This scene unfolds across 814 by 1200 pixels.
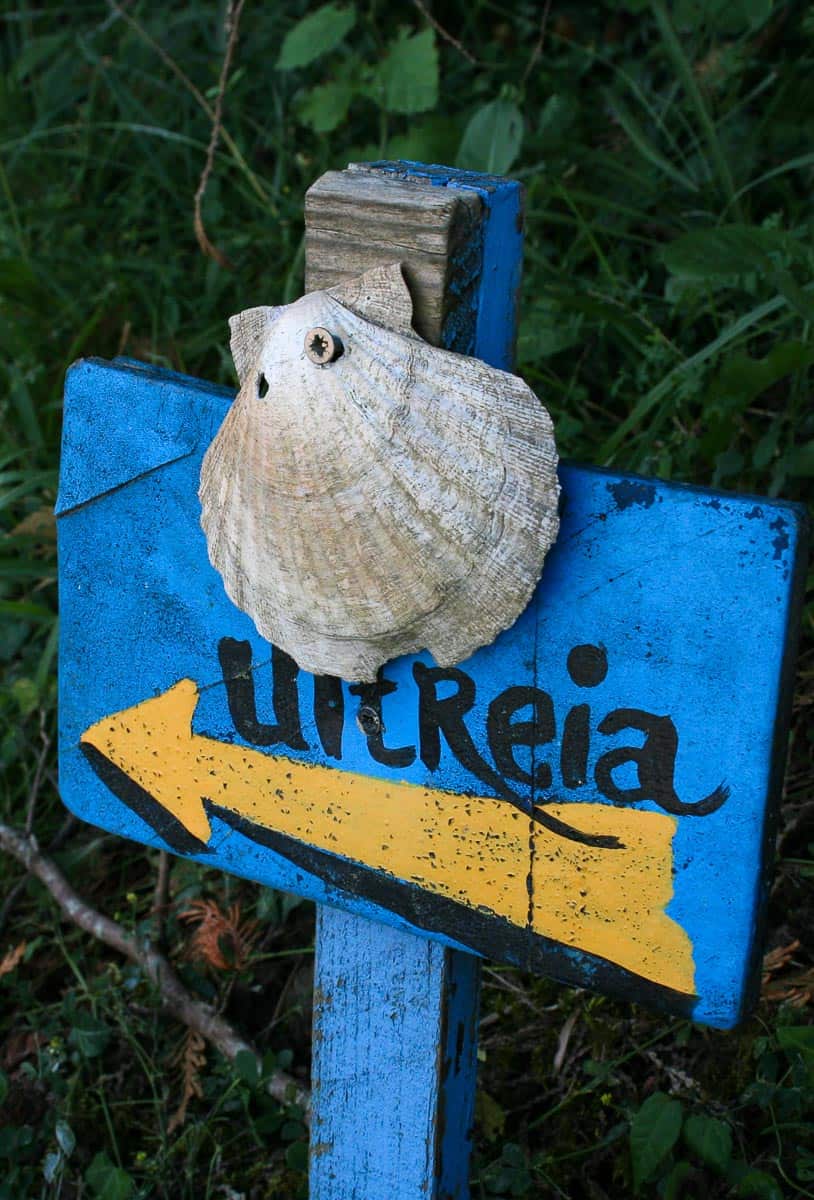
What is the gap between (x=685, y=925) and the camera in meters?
0.99

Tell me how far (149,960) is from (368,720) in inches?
33.2

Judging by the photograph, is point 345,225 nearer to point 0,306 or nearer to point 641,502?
point 641,502

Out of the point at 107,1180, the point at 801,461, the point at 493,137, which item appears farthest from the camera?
the point at 493,137

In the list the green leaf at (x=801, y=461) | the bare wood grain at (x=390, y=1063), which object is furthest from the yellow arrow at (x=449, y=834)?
the green leaf at (x=801, y=461)

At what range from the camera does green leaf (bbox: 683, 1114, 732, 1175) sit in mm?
1338

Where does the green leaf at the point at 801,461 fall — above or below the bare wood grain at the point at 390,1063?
above

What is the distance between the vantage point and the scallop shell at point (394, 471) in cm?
92

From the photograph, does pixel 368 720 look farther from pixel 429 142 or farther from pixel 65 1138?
pixel 429 142

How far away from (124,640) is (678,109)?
1526 millimetres

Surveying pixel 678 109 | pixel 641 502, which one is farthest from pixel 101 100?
pixel 641 502

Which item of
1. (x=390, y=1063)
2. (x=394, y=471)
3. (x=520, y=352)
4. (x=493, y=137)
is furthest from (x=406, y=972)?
(x=493, y=137)

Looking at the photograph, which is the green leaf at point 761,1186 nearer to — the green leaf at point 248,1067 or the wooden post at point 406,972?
the wooden post at point 406,972

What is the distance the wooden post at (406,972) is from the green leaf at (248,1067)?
0.94 ft

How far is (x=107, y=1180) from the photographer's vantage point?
1495 mm
